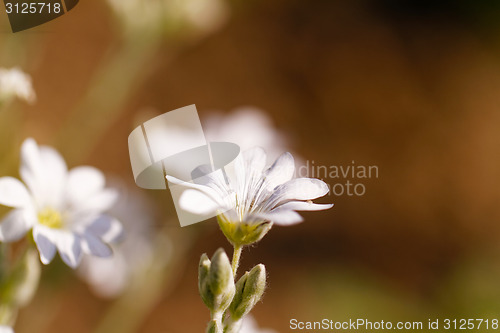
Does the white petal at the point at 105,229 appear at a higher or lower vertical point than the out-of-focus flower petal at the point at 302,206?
lower

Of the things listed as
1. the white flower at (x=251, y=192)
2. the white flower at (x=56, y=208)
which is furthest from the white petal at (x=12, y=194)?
the white flower at (x=251, y=192)

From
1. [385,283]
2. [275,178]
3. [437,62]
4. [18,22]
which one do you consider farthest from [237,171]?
[437,62]

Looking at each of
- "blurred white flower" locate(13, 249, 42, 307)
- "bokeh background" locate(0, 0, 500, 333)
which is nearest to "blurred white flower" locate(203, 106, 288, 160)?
"blurred white flower" locate(13, 249, 42, 307)

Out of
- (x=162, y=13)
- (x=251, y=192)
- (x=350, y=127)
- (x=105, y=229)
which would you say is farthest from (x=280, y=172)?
(x=350, y=127)

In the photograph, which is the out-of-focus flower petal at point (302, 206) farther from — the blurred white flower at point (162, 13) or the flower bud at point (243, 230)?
the blurred white flower at point (162, 13)

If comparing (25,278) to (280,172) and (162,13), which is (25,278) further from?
(162,13)

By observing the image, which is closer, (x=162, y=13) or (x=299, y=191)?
(x=299, y=191)
